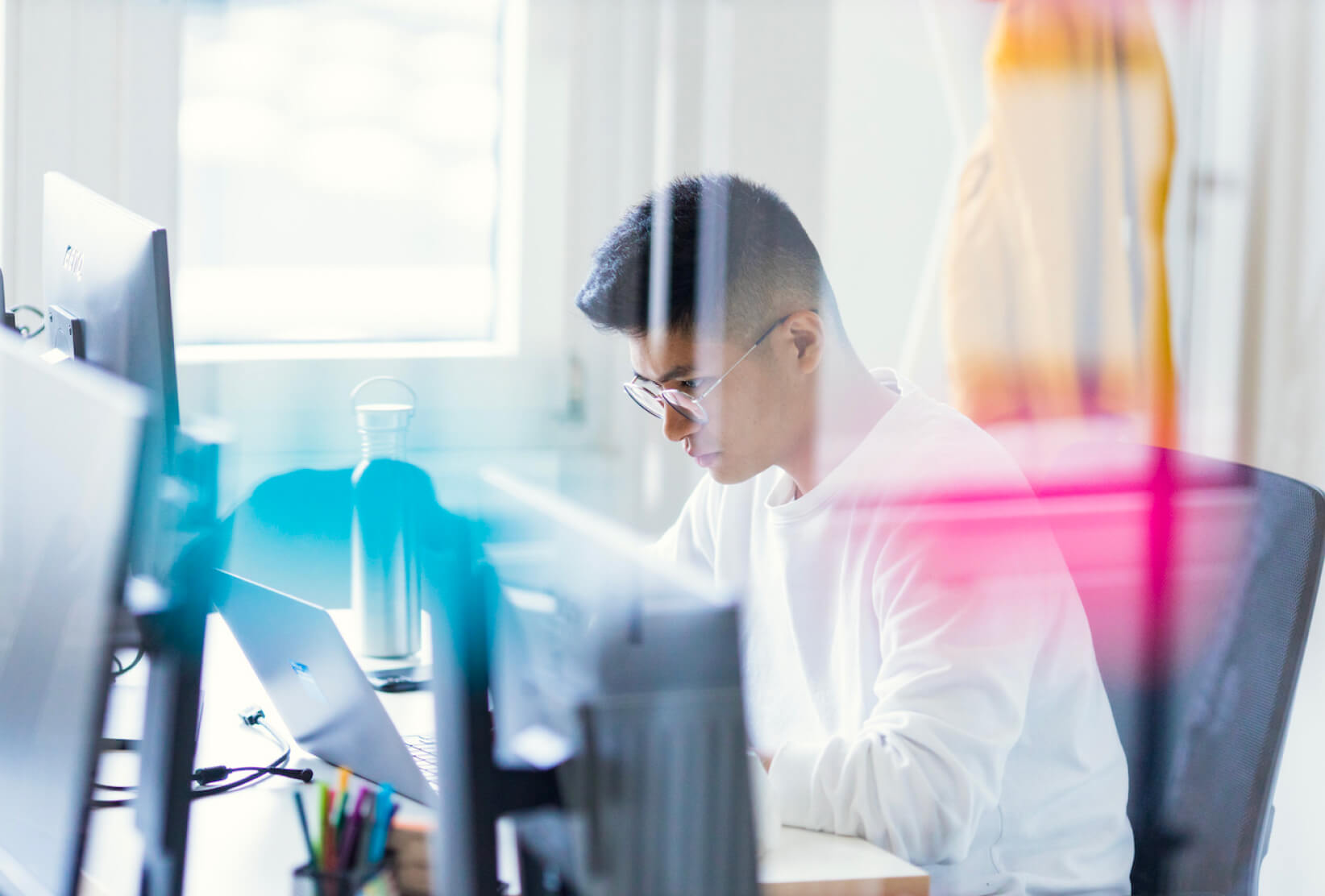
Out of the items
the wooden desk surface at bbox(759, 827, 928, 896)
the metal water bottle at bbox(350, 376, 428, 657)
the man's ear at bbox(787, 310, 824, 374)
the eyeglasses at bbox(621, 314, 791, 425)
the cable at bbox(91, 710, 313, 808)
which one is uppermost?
the man's ear at bbox(787, 310, 824, 374)

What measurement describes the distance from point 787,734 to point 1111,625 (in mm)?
351

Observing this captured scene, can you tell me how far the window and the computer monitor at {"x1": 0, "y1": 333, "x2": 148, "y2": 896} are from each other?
1352mm

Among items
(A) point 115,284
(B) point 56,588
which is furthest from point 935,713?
(A) point 115,284

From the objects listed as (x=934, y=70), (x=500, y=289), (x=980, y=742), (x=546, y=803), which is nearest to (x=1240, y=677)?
(x=980, y=742)

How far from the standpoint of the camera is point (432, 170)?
2336 millimetres

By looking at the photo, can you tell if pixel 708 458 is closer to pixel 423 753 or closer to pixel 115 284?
pixel 423 753

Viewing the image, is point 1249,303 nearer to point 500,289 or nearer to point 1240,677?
point 1240,677

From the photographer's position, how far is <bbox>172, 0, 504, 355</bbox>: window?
2160 millimetres

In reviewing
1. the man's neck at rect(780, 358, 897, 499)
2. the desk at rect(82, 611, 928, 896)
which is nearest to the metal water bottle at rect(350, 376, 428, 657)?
the desk at rect(82, 611, 928, 896)

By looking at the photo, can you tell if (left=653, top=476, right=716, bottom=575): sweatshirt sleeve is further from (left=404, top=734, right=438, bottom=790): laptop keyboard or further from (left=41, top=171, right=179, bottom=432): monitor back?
(left=41, top=171, right=179, bottom=432): monitor back

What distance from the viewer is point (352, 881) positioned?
0.84m

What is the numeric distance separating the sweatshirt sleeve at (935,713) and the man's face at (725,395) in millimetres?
209

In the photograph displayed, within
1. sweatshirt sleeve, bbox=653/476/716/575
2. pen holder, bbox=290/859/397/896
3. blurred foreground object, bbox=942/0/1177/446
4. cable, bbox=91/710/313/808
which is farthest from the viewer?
blurred foreground object, bbox=942/0/1177/446

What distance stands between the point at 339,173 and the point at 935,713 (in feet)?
5.08
